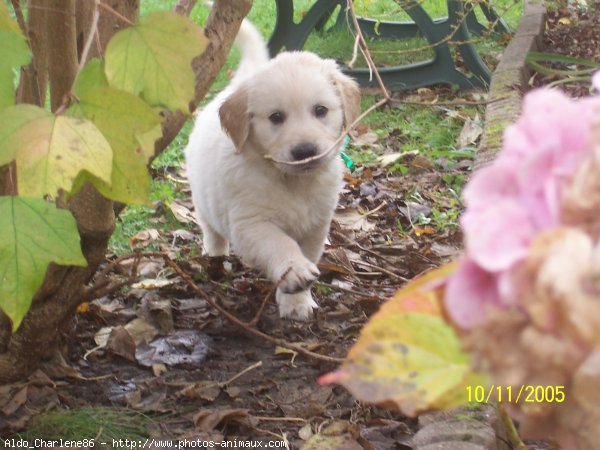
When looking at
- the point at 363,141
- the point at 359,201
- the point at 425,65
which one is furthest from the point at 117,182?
the point at 425,65

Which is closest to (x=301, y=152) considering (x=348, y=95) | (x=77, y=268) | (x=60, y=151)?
(x=348, y=95)

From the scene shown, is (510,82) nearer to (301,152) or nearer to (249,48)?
Result: (249,48)

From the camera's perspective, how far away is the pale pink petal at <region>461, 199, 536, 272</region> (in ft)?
1.16

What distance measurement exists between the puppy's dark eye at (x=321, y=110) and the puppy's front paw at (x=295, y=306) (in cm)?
59

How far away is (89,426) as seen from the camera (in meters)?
1.77

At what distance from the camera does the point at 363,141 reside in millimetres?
4531

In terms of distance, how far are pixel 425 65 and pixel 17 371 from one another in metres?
3.89

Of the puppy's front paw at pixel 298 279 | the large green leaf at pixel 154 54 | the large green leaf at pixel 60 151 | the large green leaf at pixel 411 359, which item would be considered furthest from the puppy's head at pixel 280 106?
the large green leaf at pixel 411 359

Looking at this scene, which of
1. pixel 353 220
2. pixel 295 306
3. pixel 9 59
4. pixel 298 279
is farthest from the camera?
pixel 353 220

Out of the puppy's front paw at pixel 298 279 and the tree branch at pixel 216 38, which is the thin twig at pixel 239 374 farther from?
the tree branch at pixel 216 38

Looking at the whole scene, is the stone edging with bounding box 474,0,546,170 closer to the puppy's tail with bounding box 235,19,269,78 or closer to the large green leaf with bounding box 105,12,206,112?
the large green leaf with bounding box 105,12,206,112

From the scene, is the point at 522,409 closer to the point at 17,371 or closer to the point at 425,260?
the point at 17,371

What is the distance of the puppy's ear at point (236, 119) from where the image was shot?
2748mm

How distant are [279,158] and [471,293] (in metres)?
2.30
